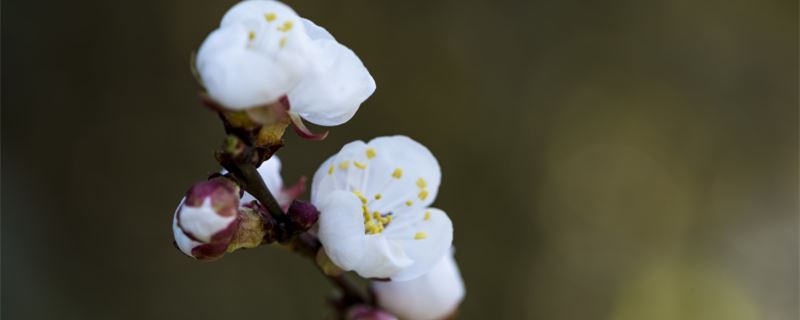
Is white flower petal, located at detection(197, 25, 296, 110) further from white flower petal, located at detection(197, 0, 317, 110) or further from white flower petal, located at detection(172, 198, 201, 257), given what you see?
white flower petal, located at detection(172, 198, 201, 257)

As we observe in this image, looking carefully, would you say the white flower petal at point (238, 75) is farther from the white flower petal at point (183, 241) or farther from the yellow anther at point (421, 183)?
the yellow anther at point (421, 183)

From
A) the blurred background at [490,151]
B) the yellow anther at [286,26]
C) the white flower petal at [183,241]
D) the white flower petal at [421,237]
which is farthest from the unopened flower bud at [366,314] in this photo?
the blurred background at [490,151]

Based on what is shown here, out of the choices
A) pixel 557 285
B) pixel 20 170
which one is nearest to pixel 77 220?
pixel 20 170

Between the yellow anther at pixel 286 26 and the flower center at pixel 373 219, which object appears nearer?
the yellow anther at pixel 286 26

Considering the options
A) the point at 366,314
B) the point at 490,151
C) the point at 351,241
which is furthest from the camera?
the point at 490,151

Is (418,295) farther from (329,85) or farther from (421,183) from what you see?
(329,85)

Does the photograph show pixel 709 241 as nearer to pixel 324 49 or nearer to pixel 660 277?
pixel 660 277

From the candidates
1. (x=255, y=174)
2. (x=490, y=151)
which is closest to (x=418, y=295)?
(x=255, y=174)
